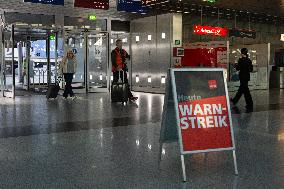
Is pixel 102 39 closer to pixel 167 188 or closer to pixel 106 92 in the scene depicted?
pixel 106 92

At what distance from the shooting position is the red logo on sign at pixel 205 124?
438cm

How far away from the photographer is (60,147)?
227 inches

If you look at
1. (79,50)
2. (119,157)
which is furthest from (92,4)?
(119,157)

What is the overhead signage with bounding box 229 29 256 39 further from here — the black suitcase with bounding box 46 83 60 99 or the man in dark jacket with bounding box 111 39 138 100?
the black suitcase with bounding box 46 83 60 99

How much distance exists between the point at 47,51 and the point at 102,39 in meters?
2.58

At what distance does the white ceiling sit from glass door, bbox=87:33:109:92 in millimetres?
936

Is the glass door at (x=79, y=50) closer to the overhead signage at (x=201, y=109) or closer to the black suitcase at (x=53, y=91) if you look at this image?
the black suitcase at (x=53, y=91)

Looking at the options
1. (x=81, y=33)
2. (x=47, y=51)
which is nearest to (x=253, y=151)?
(x=81, y=33)

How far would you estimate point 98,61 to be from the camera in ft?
59.9

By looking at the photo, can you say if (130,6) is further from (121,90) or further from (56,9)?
(121,90)

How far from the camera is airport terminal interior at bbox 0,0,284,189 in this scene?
4.39 meters

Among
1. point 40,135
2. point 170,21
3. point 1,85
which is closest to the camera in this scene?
point 40,135

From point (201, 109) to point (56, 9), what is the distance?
1298 cm

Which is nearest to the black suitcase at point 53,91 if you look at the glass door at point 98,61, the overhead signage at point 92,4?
the overhead signage at point 92,4
